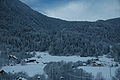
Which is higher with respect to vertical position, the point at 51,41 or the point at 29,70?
the point at 51,41

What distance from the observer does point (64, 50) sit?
A: 57.5 meters

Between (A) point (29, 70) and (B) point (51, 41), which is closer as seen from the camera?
(A) point (29, 70)

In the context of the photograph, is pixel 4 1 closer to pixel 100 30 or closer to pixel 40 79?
pixel 100 30

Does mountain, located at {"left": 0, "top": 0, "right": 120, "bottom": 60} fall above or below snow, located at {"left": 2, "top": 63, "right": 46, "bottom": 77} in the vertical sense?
above

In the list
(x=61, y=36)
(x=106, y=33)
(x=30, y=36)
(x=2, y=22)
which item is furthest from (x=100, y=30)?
(x=2, y=22)

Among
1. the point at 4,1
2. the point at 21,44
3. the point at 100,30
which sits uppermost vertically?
the point at 4,1

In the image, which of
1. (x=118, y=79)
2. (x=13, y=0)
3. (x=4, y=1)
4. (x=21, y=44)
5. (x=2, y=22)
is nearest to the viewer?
(x=118, y=79)

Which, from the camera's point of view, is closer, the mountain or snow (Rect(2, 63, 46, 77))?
snow (Rect(2, 63, 46, 77))

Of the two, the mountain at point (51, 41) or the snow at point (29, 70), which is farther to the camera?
the mountain at point (51, 41)

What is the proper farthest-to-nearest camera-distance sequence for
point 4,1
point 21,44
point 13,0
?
point 13,0
point 4,1
point 21,44

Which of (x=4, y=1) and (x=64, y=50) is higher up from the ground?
(x=4, y=1)

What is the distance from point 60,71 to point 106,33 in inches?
2764

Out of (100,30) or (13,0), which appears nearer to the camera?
(100,30)

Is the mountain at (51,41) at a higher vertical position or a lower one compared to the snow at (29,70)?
higher
